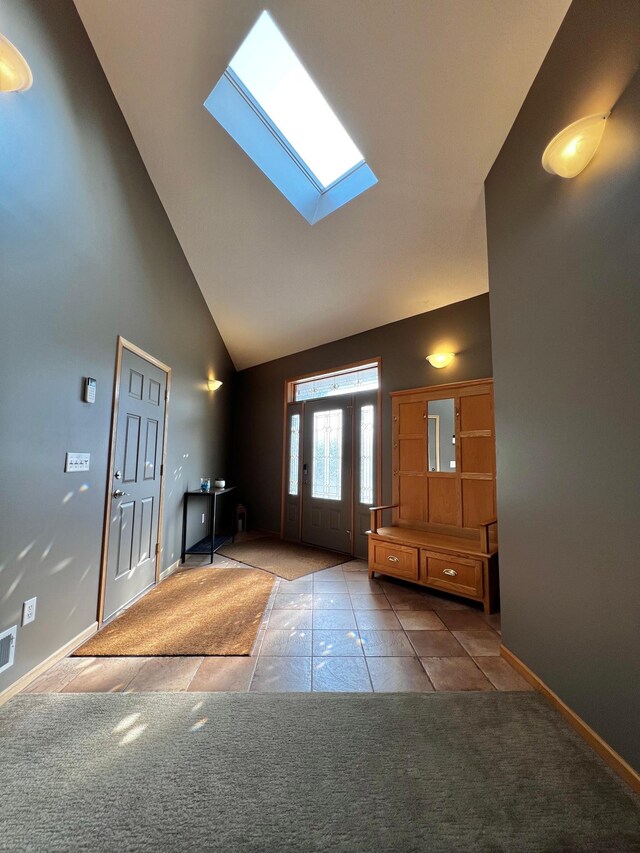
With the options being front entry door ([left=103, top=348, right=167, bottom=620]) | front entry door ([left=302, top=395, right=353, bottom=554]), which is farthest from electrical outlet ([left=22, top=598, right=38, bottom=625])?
front entry door ([left=302, top=395, right=353, bottom=554])

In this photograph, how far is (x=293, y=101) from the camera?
2559mm

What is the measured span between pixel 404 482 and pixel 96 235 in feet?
11.3

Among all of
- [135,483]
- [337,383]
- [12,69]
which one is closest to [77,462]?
[135,483]

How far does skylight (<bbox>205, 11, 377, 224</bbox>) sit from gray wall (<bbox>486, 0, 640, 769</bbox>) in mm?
1325

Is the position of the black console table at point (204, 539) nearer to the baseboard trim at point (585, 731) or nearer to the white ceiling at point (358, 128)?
the white ceiling at point (358, 128)

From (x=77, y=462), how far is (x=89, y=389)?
48cm

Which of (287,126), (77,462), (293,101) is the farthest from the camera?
(287,126)

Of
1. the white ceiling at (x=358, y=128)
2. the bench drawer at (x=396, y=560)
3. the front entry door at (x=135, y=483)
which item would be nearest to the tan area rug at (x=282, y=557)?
the bench drawer at (x=396, y=560)

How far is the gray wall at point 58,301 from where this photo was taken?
1619 millimetres

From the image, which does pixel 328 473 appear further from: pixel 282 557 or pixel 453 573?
pixel 453 573

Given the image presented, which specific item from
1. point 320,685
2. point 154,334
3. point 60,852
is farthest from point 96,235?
point 320,685

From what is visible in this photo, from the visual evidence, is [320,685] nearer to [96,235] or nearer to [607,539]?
[607,539]

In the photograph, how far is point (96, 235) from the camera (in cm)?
226

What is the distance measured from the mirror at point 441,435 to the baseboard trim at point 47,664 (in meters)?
3.13
